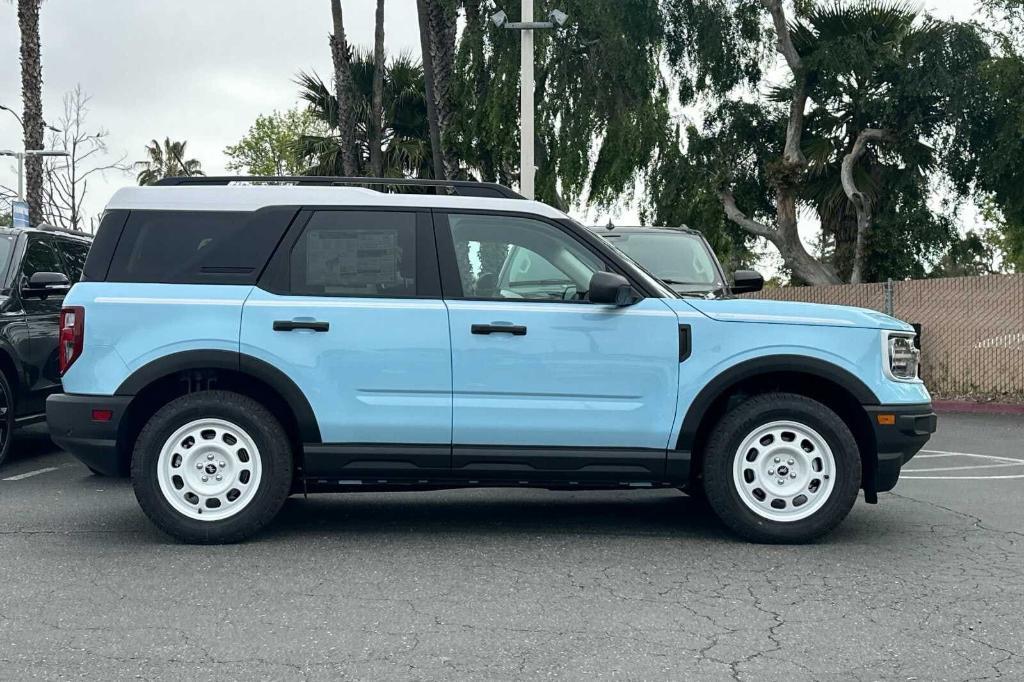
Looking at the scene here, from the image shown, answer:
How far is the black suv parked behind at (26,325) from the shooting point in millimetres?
8977

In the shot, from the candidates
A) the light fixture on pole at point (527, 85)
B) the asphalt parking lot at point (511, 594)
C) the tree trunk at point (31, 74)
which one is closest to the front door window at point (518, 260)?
the asphalt parking lot at point (511, 594)

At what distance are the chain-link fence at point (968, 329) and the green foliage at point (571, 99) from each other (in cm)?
835

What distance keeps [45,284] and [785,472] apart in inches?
243

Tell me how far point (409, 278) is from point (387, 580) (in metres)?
1.67

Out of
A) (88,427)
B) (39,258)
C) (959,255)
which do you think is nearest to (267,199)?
(88,427)

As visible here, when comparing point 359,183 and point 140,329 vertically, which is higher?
point 359,183

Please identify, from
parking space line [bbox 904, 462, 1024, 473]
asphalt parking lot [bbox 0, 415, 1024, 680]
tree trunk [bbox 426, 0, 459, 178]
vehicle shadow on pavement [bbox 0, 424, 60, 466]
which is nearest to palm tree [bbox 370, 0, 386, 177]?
tree trunk [bbox 426, 0, 459, 178]

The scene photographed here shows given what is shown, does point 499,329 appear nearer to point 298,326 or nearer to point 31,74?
point 298,326

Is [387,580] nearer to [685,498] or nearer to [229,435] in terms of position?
[229,435]

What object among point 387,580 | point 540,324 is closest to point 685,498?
point 540,324

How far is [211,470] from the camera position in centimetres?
610

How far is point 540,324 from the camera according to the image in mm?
6102

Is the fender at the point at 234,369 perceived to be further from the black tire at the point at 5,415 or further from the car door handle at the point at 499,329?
the black tire at the point at 5,415

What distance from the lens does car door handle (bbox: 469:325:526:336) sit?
607cm
